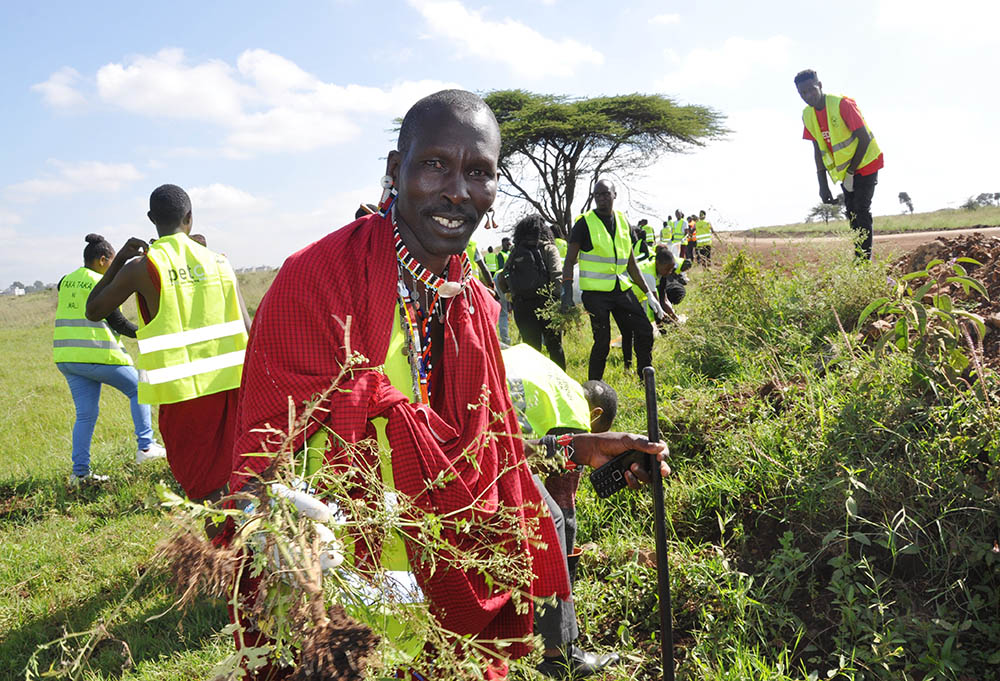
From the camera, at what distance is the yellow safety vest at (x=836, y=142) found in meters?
6.05

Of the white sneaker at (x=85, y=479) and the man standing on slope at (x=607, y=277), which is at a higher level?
the man standing on slope at (x=607, y=277)

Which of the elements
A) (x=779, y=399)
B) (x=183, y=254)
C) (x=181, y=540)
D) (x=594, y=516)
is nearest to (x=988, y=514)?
(x=779, y=399)

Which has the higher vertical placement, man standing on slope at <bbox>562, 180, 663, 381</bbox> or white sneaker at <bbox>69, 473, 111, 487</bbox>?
man standing on slope at <bbox>562, 180, 663, 381</bbox>

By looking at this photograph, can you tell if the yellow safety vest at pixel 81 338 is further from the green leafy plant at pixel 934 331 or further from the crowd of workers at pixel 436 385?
the green leafy plant at pixel 934 331

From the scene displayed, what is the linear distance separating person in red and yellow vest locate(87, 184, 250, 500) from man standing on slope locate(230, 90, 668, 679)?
237 cm

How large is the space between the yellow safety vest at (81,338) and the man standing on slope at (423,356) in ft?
15.9

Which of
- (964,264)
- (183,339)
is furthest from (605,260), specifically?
(183,339)

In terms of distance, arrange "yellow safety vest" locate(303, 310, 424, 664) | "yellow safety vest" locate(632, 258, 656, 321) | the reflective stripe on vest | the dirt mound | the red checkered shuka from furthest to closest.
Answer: "yellow safety vest" locate(632, 258, 656, 321)
the dirt mound
the reflective stripe on vest
the red checkered shuka
"yellow safety vest" locate(303, 310, 424, 664)

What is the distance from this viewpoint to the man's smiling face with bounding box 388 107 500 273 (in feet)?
5.87

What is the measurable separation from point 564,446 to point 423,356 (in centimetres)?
72

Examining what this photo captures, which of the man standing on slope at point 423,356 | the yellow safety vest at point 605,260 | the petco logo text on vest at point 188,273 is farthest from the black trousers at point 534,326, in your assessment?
the man standing on slope at point 423,356

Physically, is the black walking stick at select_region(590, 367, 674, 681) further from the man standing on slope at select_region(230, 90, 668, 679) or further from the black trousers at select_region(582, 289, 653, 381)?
the black trousers at select_region(582, 289, 653, 381)

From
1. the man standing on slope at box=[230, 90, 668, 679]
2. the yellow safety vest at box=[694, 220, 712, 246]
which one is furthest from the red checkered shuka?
the yellow safety vest at box=[694, 220, 712, 246]

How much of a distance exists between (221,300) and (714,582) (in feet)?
10.2
